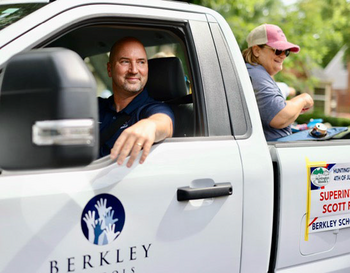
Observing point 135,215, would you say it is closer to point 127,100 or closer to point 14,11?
point 127,100

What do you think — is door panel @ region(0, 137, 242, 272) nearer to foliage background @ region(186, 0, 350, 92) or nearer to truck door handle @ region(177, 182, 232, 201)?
truck door handle @ region(177, 182, 232, 201)

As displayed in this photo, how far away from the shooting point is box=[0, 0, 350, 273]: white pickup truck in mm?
1543

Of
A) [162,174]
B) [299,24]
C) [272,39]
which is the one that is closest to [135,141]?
[162,174]

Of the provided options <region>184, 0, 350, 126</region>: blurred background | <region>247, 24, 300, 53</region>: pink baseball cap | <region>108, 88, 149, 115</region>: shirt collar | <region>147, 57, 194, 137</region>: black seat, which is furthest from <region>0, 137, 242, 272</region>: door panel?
<region>184, 0, 350, 126</region>: blurred background

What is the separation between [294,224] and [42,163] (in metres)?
1.34

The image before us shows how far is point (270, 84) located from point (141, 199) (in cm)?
147

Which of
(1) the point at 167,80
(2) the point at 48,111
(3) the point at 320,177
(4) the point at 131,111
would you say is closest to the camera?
(2) the point at 48,111

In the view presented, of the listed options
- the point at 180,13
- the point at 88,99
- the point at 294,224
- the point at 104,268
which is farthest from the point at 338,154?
the point at 88,99

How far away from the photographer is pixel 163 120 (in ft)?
7.25

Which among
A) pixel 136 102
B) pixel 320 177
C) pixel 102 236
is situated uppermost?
pixel 136 102

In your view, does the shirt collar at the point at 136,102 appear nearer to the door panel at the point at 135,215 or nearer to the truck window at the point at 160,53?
the truck window at the point at 160,53

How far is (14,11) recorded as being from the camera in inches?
86.7

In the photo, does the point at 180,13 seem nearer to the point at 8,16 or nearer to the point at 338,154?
the point at 8,16

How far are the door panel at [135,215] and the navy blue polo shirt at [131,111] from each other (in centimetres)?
31
